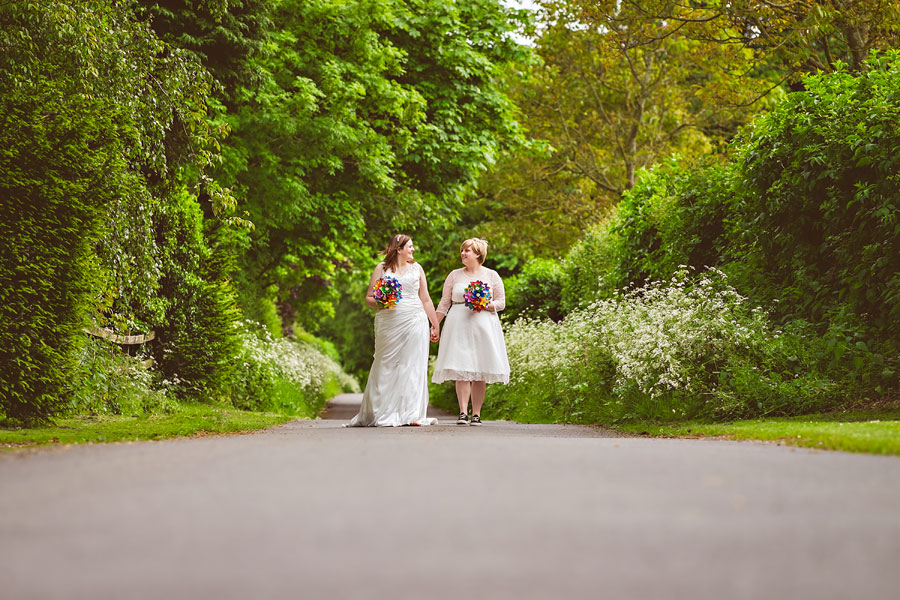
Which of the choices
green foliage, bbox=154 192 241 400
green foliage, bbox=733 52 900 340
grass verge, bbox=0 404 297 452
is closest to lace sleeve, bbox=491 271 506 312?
green foliage, bbox=733 52 900 340

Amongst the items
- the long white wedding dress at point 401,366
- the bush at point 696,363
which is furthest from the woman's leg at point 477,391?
the bush at point 696,363

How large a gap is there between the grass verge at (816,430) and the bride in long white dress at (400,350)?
2.59 meters

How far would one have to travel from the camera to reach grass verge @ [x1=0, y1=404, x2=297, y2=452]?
8922mm

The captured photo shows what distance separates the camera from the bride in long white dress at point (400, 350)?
41.3ft

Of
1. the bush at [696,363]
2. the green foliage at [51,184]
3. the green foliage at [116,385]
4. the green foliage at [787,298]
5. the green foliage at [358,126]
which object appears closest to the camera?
the green foliage at [51,184]

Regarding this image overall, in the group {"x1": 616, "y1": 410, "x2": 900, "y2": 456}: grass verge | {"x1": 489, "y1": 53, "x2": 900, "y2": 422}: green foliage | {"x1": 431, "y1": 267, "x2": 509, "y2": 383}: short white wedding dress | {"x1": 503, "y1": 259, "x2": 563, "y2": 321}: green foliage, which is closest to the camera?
{"x1": 616, "y1": 410, "x2": 900, "y2": 456}: grass verge

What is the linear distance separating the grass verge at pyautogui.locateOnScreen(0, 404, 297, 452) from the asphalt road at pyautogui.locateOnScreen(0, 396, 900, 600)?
2835mm

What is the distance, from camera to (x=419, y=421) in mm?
12562

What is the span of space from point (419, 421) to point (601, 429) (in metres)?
2.27

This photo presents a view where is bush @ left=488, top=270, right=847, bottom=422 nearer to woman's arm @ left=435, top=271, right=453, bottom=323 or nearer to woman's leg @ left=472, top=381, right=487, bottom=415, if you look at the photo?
woman's leg @ left=472, top=381, right=487, bottom=415

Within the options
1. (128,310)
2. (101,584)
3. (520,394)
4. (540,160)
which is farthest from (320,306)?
(101,584)

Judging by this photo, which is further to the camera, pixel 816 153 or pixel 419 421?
pixel 419 421

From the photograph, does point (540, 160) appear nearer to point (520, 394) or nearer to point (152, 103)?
point (520, 394)

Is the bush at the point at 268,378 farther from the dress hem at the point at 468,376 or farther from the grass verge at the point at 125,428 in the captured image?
the dress hem at the point at 468,376
